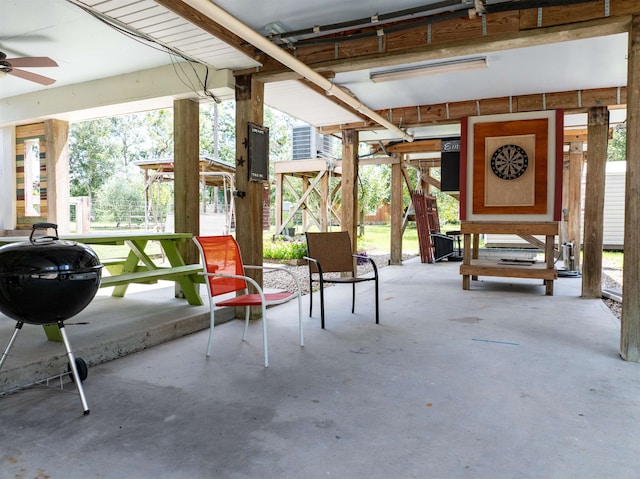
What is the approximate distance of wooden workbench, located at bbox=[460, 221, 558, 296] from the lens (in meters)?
5.94

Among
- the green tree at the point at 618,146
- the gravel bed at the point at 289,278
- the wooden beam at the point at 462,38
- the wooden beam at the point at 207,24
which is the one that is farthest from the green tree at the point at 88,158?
the green tree at the point at 618,146

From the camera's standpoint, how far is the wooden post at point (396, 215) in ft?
31.1

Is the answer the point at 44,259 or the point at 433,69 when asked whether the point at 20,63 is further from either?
the point at 433,69

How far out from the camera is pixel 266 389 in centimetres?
260

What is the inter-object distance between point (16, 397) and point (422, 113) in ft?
20.4

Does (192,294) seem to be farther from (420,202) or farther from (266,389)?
(420,202)

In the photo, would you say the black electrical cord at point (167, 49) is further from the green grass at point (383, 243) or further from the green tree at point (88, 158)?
the green tree at point (88, 158)

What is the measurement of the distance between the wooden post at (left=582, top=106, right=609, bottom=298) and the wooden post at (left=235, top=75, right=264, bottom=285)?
13.2 feet

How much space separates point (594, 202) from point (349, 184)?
3.45m

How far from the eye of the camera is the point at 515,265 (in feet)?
20.8

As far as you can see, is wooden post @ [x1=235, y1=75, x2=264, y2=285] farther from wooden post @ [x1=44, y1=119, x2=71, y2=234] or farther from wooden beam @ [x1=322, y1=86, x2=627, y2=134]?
wooden post @ [x1=44, y1=119, x2=71, y2=234]

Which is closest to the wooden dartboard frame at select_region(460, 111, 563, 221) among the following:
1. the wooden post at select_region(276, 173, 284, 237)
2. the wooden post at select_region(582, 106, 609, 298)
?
the wooden post at select_region(582, 106, 609, 298)

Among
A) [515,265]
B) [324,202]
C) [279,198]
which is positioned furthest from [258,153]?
[279,198]

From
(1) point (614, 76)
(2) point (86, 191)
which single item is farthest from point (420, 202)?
(2) point (86, 191)
